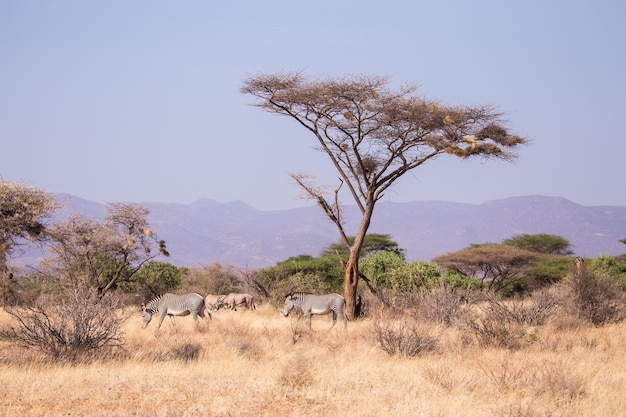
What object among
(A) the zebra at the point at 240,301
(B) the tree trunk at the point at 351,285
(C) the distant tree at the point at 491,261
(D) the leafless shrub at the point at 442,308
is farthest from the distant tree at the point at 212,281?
(D) the leafless shrub at the point at 442,308

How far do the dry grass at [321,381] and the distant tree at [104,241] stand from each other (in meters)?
11.2

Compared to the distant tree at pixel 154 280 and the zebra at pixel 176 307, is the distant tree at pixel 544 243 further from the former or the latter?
the zebra at pixel 176 307

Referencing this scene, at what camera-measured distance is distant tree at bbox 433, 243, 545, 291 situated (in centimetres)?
3225

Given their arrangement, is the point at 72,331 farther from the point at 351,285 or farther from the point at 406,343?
the point at 351,285

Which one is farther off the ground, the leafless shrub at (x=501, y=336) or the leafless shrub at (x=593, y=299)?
the leafless shrub at (x=593, y=299)

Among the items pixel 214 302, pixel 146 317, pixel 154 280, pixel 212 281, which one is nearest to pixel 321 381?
pixel 146 317

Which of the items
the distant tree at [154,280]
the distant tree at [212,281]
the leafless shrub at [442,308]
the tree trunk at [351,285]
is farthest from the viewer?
the distant tree at [212,281]

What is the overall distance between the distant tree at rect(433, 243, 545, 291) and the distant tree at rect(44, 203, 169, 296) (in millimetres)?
13574

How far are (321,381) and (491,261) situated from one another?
914 inches

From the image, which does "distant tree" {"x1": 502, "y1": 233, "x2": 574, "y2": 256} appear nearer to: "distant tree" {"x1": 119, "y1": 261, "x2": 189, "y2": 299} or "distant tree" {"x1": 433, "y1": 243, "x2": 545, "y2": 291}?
"distant tree" {"x1": 433, "y1": 243, "x2": 545, "y2": 291}

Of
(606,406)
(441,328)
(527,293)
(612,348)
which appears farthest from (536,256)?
(606,406)

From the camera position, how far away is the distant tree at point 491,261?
32.2 meters

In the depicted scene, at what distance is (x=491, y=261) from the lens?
3219 cm

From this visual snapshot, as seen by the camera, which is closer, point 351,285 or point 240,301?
point 351,285
